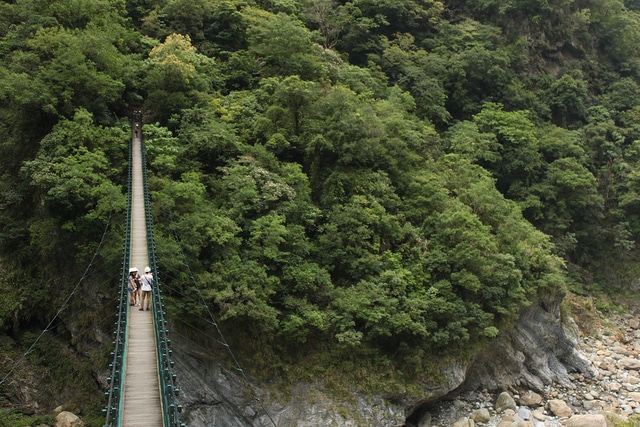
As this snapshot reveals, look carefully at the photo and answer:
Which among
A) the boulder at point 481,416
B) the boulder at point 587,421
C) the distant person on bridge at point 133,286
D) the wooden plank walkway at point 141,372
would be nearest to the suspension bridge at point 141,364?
the wooden plank walkway at point 141,372

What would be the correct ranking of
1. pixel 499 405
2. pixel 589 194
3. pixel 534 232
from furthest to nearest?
1. pixel 589 194
2. pixel 534 232
3. pixel 499 405

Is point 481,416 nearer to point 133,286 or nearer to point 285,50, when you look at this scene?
point 133,286

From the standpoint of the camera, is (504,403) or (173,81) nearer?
(504,403)

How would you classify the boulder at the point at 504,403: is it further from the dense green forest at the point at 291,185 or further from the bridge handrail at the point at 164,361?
the bridge handrail at the point at 164,361

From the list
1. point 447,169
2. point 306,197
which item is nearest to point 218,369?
point 306,197

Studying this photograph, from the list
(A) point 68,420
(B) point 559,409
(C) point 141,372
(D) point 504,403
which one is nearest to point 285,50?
(A) point 68,420

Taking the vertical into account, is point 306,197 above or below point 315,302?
above

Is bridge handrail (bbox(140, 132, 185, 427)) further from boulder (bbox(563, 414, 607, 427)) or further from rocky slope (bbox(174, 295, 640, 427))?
boulder (bbox(563, 414, 607, 427))

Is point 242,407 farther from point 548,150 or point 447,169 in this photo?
point 548,150

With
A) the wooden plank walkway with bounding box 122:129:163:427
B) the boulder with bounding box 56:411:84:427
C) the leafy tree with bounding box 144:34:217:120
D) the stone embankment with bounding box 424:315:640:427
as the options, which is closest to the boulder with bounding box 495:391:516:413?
the stone embankment with bounding box 424:315:640:427
